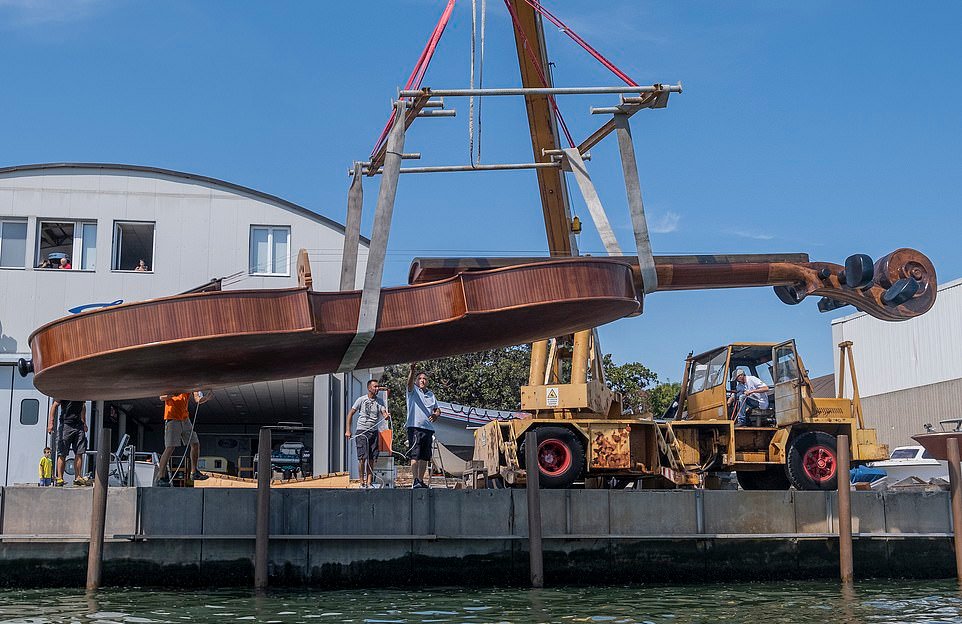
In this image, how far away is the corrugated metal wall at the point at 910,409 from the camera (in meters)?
38.3

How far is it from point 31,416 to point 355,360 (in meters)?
13.0

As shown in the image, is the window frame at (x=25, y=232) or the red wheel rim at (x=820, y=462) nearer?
the red wheel rim at (x=820, y=462)

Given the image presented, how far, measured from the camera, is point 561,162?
1479 centimetres

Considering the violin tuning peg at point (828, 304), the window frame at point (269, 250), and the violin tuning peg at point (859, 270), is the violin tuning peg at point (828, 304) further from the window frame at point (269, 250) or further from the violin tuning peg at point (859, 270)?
the window frame at point (269, 250)

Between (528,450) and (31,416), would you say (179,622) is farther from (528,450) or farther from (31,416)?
(31,416)

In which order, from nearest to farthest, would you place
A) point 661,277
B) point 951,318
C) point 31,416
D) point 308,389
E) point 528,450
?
point 528,450 → point 661,277 → point 31,416 → point 308,389 → point 951,318

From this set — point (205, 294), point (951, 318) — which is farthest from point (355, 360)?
point (951, 318)

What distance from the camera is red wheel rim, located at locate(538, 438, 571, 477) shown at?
51.8 ft

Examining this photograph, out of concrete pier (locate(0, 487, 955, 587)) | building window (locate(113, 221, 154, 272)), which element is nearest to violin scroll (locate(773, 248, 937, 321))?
→ concrete pier (locate(0, 487, 955, 587))

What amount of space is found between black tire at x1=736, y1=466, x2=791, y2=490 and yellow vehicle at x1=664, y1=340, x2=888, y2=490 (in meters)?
0.02

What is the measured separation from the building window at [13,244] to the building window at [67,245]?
343 mm

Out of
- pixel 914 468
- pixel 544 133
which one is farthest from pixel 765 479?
pixel 914 468

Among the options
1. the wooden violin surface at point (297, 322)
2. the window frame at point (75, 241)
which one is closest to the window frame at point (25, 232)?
the window frame at point (75, 241)

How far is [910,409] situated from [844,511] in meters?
28.2
